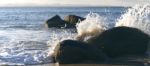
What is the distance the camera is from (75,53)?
16047 millimetres

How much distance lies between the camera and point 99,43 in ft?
57.2

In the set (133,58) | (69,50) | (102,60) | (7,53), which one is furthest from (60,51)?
(7,53)

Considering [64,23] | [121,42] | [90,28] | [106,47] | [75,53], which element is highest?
[64,23]

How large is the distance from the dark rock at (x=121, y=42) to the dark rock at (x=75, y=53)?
1.06 metres

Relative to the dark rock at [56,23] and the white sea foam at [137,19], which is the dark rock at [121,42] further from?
the dark rock at [56,23]

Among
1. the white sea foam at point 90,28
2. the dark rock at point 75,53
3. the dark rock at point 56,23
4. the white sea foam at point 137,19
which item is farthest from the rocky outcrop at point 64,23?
the dark rock at point 75,53

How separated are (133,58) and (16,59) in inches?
175

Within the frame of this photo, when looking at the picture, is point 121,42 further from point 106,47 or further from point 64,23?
point 64,23

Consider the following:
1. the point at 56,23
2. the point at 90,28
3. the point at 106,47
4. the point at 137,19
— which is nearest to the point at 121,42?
the point at 106,47

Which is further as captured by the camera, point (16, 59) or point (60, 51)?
point (16, 59)

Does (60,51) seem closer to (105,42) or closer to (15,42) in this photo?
(105,42)

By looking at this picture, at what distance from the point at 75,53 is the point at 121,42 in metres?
2.39

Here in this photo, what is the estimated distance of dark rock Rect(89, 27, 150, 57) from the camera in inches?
685

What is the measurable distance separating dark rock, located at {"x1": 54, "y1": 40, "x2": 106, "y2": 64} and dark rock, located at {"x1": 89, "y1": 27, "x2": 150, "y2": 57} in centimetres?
106
